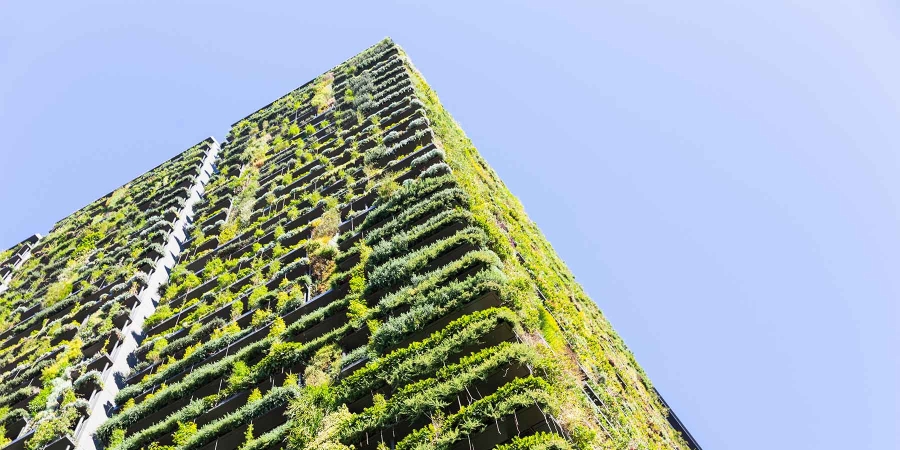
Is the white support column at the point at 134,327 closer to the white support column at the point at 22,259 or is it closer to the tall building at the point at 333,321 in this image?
the tall building at the point at 333,321

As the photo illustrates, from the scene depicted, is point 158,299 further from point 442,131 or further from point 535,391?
point 535,391

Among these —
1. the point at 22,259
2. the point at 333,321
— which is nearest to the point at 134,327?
the point at 333,321

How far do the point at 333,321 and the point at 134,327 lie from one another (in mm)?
7516

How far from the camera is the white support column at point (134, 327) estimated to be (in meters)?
14.2

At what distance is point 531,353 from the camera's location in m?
9.54

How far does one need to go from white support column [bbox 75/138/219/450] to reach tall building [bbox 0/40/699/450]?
70mm

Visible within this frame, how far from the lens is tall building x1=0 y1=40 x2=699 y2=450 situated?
32.4 feet

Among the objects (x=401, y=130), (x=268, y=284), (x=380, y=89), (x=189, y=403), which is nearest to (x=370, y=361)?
(x=189, y=403)

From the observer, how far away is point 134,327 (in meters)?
17.6

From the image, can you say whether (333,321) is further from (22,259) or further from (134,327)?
(22,259)

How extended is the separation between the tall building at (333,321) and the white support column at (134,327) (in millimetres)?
70

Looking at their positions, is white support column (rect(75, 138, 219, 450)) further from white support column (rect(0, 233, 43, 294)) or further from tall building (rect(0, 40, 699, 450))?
white support column (rect(0, 233, 43, 294))

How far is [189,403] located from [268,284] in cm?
400

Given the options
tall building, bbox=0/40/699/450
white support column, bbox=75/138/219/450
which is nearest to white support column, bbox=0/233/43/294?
tall building, bbox=0/40/699/450
